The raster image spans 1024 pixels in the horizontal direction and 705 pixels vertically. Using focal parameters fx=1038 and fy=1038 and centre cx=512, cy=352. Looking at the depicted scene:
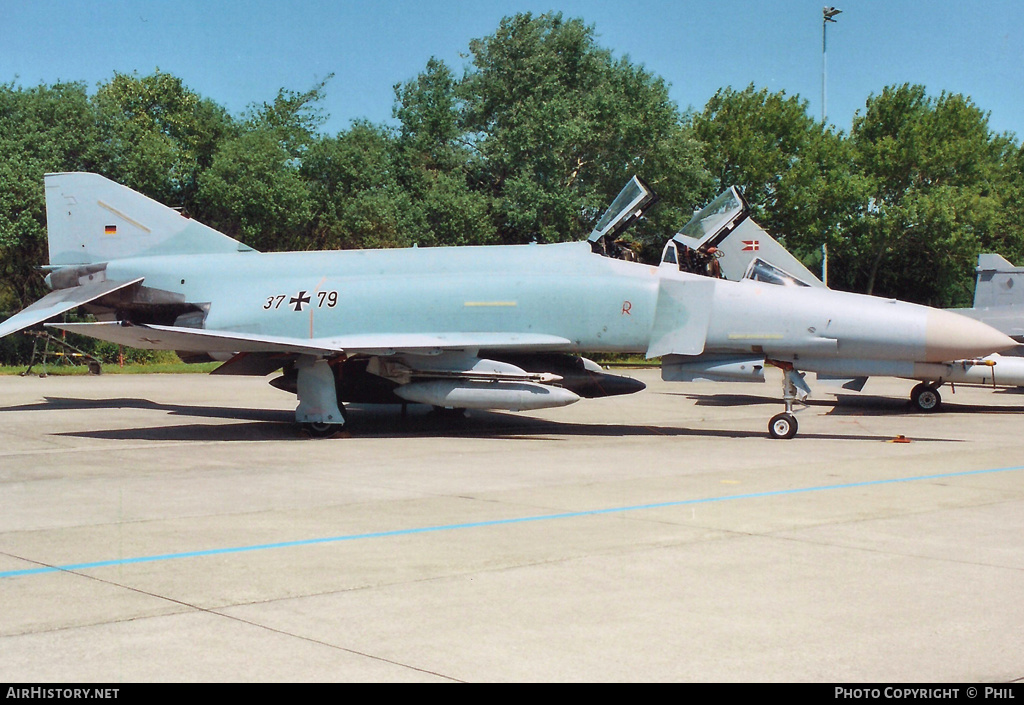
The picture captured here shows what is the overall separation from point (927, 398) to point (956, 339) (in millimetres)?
6725

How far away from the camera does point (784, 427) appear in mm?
13969

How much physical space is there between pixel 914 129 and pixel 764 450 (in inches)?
1627

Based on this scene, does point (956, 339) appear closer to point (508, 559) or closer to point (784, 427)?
point (784, 427)

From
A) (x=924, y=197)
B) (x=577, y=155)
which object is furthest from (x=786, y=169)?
(x=577, y=155)

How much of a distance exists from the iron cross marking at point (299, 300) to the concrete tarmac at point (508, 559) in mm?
2085

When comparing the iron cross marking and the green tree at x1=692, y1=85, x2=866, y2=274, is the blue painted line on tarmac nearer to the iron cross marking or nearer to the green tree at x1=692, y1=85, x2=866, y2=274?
the iron cross marking

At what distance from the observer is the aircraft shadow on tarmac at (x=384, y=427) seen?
14203 millimetres

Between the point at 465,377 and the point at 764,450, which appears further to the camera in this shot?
the point at 465,377

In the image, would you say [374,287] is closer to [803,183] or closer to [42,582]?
[42,582]

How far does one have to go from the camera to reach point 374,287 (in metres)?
14.4

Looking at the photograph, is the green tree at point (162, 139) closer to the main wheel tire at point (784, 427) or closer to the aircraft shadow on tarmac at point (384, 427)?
the aircraft shadow on tarmac at point (384, 427)

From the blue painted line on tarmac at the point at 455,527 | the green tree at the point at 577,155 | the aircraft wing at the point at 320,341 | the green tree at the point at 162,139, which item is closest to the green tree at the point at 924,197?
the green tree at the point at 577,155

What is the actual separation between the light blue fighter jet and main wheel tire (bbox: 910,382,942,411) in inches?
245
